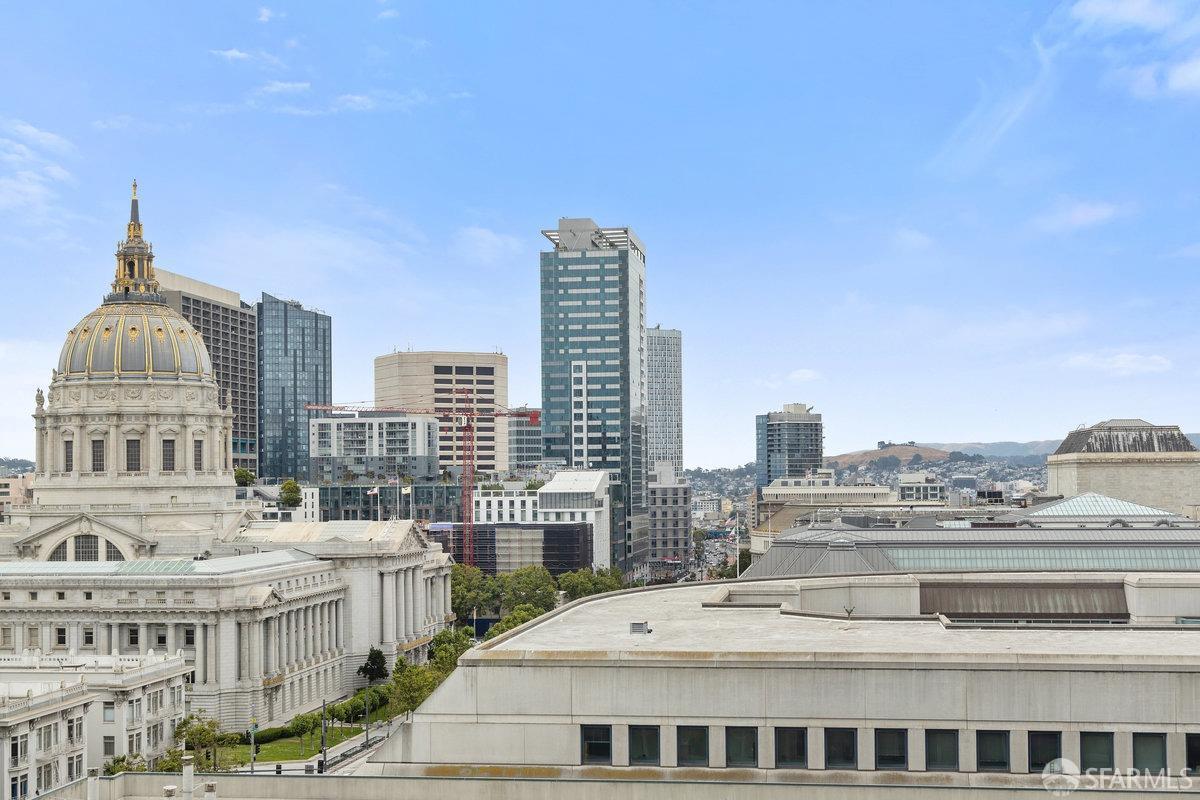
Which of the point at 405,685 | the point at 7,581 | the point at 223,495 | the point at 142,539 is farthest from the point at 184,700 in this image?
the point at 223,495

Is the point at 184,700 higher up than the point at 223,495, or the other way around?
the point at 223,495

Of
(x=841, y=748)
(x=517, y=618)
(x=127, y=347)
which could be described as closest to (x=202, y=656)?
(x=517, y=618)

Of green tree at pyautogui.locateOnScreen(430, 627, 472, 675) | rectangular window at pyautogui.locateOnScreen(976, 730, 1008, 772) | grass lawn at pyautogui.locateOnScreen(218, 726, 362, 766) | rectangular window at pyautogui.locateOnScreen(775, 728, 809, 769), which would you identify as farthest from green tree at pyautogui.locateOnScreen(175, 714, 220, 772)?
rectangular window at pyautogui.locateOnScreen(976, 730, 1008, 772)

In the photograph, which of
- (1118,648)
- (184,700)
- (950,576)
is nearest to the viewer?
(1118,648)

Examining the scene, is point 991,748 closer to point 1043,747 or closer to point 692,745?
point 1043,747

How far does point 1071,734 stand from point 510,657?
21.5m

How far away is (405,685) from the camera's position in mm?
124875

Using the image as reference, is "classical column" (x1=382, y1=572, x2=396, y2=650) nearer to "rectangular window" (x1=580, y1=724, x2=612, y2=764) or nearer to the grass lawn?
the grass lawn

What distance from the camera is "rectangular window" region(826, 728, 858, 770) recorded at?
170ft

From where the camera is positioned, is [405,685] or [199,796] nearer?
[199,796]

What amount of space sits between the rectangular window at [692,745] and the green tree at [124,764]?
53.8 meters

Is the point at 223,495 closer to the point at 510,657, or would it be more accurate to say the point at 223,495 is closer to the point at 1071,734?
the point at 510,657

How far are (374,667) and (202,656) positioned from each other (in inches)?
1136

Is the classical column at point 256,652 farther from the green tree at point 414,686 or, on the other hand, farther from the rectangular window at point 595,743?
the rectangular window at point 595,743
